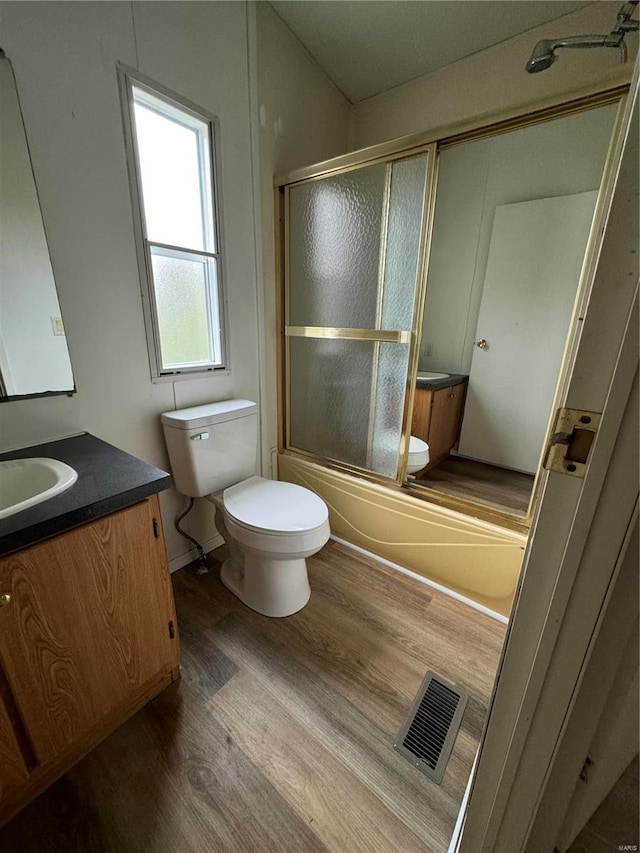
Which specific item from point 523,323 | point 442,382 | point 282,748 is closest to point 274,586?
point 282,748

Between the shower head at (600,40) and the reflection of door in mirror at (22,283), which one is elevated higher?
the shower head at (600,40)

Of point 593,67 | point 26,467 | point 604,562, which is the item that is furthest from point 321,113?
point 604,562

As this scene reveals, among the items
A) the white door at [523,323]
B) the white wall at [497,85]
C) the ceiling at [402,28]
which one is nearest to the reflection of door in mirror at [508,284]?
the white door at [523,323]

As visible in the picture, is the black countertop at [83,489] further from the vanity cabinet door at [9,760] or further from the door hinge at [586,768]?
the door hinge at [586,768]

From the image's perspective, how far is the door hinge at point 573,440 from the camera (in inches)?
15.3

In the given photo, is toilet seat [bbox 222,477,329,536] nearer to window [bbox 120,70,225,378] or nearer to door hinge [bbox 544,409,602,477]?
window [bbox 120,70,225,378]

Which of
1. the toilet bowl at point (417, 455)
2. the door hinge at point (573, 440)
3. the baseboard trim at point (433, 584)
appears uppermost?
the door hinge at point (573, 440)

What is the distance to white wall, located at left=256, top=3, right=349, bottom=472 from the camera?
1.52 meters

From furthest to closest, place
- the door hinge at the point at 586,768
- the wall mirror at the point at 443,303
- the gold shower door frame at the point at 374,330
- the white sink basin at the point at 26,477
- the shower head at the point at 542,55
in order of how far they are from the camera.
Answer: the wall mirror at the point at 443,303 < the gold shower door frame at the point at 374,330 < the shower head at the point at 542,55 < the white sink basin at the point at 26,477 < the door hinge at the point at 586,768

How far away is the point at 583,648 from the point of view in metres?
0.44

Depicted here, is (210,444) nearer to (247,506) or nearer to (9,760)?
(247,506)

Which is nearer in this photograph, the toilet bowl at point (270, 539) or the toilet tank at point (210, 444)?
the toilet bowl at point (270, 539)

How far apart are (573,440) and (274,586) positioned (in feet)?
4.21

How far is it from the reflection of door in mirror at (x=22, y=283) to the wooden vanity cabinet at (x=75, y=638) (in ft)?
2.05
